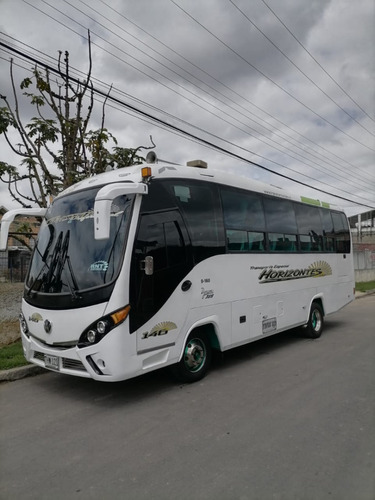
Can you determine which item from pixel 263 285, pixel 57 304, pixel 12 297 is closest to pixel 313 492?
pixel 57 304

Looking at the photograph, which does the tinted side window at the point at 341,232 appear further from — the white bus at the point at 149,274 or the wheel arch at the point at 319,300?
the white bus at the point at 149,274

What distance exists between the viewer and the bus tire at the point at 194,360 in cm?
516

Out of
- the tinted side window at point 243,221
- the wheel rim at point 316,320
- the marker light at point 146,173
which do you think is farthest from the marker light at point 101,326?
the wheel rim at point 316,320

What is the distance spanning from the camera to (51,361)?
4.69m

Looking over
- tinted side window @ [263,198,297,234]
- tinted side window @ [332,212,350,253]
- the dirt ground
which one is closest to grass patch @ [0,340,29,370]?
the dirt ground

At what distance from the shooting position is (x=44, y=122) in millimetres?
7492

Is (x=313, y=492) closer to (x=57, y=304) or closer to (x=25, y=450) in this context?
(x=25, y=450)

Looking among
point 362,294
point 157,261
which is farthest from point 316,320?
point 362,294

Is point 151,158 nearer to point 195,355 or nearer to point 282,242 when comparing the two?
point 195,355

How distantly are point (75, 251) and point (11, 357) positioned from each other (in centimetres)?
275

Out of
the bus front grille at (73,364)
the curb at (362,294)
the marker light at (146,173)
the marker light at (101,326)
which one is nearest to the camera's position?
the marker light at (101,326)

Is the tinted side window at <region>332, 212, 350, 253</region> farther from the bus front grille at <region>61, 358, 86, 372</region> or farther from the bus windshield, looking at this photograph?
the bus front grille at <region>61, 358, 86, 372</region>

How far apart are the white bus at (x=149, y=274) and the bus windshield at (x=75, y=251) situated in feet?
0.05

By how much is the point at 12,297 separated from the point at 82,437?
475 centimetres
